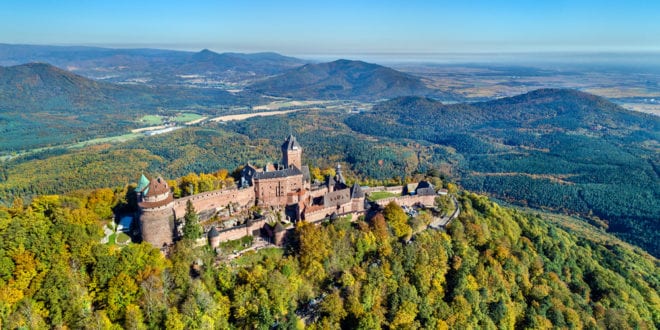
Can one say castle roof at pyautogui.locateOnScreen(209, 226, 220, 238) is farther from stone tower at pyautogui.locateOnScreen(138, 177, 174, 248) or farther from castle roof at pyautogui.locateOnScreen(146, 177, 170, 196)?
castle roof at pyautogui.locateOnScreen(146, 177, 170, 196)

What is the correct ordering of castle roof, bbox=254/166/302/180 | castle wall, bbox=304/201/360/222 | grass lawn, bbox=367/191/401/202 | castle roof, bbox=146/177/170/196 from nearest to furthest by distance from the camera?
castle roof, bbox=146/177/170/196
castle wall, bbox=304/201/360/222
castle roof, bbox=254/166/302/180
grass lawn, bbox=367/191/401/202

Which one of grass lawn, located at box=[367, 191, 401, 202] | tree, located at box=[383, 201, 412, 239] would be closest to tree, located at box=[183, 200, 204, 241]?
tree, located at box=[383, 201, 412, 239]

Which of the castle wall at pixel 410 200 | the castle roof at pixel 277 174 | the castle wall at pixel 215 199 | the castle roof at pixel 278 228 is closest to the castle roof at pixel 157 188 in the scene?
the castle wall at pixel 215 199

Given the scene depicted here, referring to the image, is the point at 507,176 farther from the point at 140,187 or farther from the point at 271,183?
the point at 140,187

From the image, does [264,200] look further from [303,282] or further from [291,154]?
[303,282]

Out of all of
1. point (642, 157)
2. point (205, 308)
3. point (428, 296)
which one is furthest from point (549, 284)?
point (642, 157)
